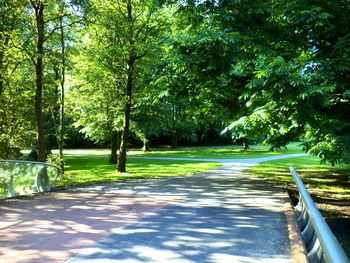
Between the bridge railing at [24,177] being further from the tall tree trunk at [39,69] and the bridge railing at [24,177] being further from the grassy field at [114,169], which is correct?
the tall tree trunk at [39,69]

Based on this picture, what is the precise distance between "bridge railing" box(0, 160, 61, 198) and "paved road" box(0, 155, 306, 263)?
62cm

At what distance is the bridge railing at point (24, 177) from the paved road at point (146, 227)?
2.03 feet

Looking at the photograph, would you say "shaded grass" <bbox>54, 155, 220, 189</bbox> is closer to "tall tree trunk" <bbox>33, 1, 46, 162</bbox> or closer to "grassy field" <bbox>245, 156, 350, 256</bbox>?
"tall tree trunk" <bbox>33, 1, 46, 162</bbox>

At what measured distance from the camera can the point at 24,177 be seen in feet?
34.8

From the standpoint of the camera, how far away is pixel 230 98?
13.6 m

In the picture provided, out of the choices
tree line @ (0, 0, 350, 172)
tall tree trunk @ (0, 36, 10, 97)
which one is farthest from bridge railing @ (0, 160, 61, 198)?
tall tree trunk @ (0, 36, 10, 97)

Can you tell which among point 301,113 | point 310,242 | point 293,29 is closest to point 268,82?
point 301,113

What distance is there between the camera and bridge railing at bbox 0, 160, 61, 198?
996cm

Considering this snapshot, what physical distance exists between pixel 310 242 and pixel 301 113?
4040 mm

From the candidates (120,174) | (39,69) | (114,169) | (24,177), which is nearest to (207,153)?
(114,169)

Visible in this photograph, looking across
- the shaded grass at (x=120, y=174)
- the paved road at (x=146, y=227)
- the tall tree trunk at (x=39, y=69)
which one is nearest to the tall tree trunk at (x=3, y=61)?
the tall tree trunk at (x=39, y=69)

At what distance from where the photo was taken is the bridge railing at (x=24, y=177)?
9961 mm

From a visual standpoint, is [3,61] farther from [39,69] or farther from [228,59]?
[228,59]

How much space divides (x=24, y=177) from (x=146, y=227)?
4.82 m
